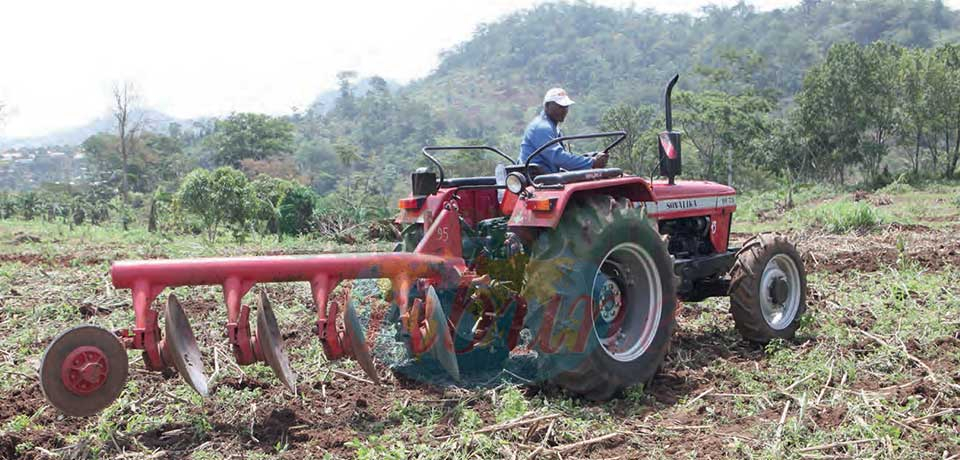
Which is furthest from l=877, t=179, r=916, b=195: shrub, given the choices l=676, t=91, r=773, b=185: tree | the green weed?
the green weed

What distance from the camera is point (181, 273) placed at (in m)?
4.01

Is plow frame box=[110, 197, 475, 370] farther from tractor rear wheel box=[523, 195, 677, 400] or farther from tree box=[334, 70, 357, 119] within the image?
tree box=[334, 70, 357, 119]

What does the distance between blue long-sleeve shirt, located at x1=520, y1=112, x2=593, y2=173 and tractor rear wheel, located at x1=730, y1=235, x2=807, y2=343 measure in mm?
1474

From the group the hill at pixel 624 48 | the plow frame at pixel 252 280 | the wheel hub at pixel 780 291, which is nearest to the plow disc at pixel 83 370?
the plow frame at pixel 252 280

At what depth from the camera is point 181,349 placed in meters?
4.11

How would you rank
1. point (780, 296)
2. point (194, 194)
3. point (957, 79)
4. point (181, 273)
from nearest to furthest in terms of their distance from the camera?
1. point (181, 273)
2. point (780, 296)
3. point (194, 194)
4. point (957, 79)

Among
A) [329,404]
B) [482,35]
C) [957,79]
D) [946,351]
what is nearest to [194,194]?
[329,404]

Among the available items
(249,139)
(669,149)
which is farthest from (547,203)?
(249,139)

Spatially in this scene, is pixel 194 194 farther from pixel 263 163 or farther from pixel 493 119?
pixel 493 119

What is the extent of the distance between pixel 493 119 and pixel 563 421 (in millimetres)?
127976

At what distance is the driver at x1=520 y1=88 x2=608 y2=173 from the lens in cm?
532

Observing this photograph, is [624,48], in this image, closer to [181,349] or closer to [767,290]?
[767,290]

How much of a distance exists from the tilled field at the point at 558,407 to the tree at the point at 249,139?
5637 centimetres

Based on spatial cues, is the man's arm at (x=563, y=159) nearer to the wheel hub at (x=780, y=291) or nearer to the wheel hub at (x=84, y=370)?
the wheel hub at (x=780, y=291)
